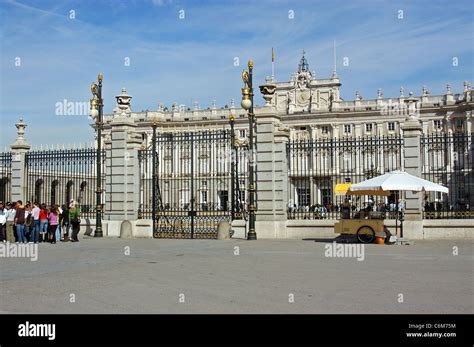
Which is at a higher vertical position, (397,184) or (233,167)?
(233,167)

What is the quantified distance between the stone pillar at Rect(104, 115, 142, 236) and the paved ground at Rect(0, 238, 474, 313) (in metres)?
6.09

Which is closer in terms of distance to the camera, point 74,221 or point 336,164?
point 74,221

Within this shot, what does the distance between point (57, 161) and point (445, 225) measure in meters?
15.3

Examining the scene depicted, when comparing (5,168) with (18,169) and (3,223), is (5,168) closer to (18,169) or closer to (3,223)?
(18,169)

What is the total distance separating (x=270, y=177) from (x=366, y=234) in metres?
4.19

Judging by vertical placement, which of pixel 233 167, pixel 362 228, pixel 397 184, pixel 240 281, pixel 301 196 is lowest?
pixel 240 281

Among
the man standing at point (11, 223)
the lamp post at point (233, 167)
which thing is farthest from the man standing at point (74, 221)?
the lamp post at point (233, 167)

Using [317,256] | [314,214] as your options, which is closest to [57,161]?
[314,214]

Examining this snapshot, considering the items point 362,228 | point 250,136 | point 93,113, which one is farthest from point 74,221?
point 362,228

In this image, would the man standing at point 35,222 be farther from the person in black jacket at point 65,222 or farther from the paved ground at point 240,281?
the paved ground at point 240,281

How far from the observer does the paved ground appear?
9.18 m

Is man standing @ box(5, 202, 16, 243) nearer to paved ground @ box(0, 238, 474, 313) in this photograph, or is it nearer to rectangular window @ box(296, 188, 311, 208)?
paved ground @ box(0, 238, 474, 313)

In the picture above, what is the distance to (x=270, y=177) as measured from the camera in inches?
896
